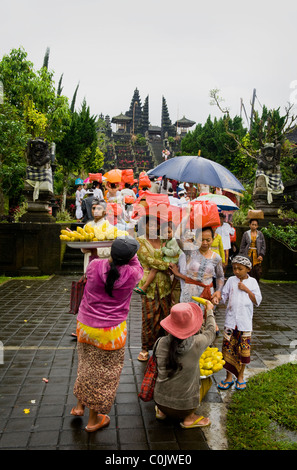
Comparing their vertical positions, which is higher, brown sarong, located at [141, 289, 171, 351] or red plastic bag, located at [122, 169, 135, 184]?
red plastic bag, located at [122, 169, 135, 184]

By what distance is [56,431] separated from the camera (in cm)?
311

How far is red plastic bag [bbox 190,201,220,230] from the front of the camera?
13.6 ft

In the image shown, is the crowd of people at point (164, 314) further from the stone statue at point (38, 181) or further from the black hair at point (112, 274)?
the stone statue at point (38, 181)

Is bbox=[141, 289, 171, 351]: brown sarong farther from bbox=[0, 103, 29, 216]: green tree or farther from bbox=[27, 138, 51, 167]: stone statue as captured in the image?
bbox=[0, 103, 29, 216]: green tree

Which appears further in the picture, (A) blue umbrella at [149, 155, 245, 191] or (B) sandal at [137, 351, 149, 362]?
(A) blue umbrella at [149, 155, 245, 191]

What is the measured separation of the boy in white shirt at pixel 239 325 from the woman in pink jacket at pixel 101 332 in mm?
1372

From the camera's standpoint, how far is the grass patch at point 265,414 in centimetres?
303

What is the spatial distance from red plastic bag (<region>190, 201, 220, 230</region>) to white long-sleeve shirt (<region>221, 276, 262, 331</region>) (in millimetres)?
676

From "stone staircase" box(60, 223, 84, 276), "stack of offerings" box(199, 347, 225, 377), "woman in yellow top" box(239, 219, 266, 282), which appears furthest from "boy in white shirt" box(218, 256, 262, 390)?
"stone staircase" box(60, 223, 84, 276)

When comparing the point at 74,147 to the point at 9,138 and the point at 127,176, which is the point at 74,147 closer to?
the point at 9,138

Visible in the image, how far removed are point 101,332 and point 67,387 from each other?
123 centimetres

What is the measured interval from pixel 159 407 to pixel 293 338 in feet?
10.2

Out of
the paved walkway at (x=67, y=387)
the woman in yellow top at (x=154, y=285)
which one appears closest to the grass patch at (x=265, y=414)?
the paved walkway at (x=67, y=387)

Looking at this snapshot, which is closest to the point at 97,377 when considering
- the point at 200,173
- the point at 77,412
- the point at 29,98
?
the point at 77,412
